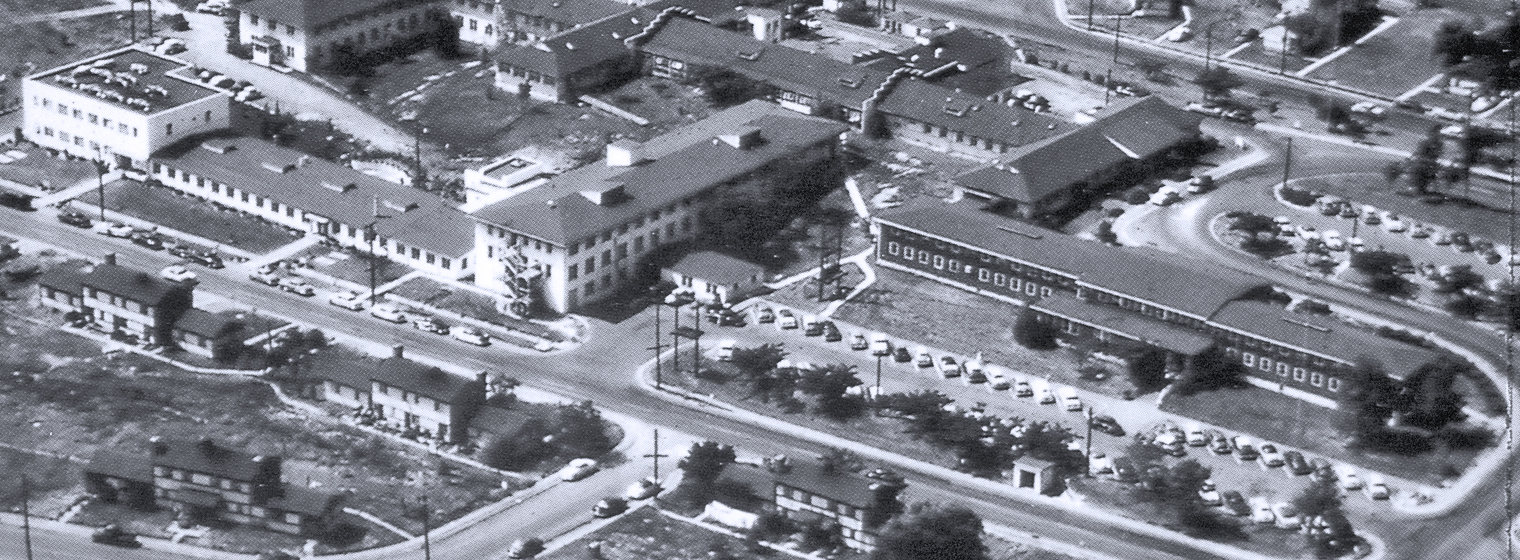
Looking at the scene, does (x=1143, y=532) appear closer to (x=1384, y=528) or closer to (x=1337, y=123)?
(x=1384, y=528)

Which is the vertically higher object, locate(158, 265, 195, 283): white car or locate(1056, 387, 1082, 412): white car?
locate(1056, 387, 1082, 412): white car

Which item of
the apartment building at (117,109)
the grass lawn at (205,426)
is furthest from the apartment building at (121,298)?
the apartment building at (117,109)

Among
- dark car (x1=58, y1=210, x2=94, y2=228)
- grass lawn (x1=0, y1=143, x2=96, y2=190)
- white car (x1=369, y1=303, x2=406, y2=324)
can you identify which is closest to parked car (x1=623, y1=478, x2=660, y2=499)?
white car (x1=369, y1=303, x2=406, y2=324)

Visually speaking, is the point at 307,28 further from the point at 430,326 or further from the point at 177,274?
the point at 430,326

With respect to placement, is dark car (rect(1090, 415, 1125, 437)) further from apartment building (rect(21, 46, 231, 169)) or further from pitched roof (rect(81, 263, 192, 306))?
apartment building (rect(21, 46, 231, 169))

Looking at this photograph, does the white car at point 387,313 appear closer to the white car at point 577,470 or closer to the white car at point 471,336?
the white car at point 471,336

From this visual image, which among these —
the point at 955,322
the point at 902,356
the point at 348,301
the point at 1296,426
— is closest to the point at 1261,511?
the point at 1296,426
